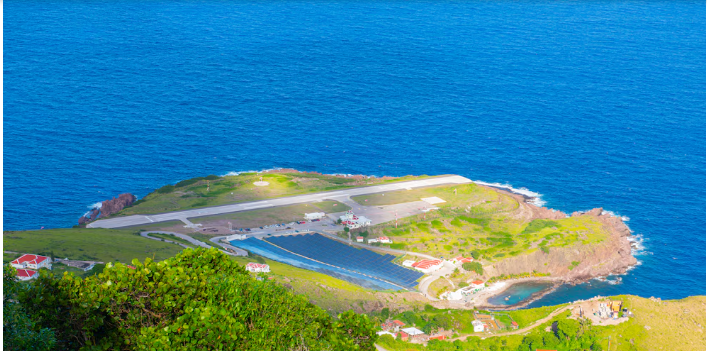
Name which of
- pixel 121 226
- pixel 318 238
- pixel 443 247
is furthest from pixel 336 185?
pixel 121 226

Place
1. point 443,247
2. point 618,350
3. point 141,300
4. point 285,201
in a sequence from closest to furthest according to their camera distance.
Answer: point 141,300
point 618,350
point 443,247
point 285,201

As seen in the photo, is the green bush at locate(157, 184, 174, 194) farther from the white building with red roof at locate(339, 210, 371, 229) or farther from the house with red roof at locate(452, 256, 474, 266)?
the house with red roof at locate(452, 256, 474, 266)

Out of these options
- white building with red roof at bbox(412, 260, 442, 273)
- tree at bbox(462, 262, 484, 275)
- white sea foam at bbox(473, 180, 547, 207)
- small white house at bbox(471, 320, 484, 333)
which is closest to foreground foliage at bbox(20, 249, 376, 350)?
small white house at bbox(471, 320, 484, 333)

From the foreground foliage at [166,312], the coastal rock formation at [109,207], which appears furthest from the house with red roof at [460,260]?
the foreground foliage at [166,312]

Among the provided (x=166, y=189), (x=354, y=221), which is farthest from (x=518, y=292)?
(x=166, y=189)

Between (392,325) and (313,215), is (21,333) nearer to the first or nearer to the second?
(392,325)

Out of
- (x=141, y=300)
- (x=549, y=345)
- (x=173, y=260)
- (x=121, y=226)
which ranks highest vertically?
(x=121, y=226)

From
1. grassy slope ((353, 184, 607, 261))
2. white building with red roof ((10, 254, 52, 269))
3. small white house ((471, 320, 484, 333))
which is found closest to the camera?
small white house ((471, 320, 484, 333))

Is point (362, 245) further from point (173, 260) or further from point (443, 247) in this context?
point (173, 260)
